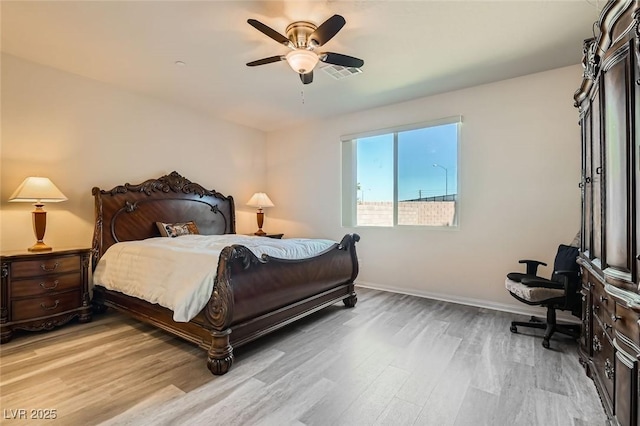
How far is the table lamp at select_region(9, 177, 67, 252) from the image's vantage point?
9.58 ft

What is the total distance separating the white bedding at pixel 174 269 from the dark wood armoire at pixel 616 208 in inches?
89.1

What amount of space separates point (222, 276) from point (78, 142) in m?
2.87

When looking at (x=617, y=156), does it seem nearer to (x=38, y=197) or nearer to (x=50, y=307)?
(x=38, y=197)

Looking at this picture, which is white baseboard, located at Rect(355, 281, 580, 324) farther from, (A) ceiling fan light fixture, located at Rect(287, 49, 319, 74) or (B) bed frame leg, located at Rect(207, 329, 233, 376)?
(A) ceiling fan light fixture, located at Rect(287, 49, 319, 74)

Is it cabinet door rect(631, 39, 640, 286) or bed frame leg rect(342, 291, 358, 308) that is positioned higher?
cabinet door rect(631, 39, 640, 286)

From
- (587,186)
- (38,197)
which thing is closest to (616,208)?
(587,186)

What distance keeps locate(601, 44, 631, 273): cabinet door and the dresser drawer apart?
19cm

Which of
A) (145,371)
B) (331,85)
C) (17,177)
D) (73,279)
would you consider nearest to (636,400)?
(145,371)

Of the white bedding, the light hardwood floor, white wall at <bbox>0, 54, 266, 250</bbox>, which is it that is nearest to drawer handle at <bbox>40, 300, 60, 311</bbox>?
the light hardwood floor

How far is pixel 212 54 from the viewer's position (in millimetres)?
3037

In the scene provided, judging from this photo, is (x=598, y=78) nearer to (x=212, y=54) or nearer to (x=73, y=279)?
(x=212, y=54)

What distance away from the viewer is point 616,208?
1.58m

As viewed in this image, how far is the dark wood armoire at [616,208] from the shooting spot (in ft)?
4.51

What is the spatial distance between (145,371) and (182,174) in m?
3.10
